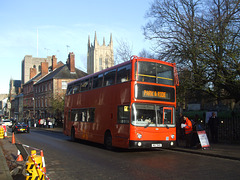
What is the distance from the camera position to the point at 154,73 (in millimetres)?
13000

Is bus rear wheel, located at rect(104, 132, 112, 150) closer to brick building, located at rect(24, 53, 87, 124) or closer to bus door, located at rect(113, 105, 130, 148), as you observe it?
bus door, located at rect(113, 105, 130, 148)

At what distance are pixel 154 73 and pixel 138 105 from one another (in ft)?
6.04

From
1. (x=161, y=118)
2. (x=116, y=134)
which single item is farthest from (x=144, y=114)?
(x=116, y=134)

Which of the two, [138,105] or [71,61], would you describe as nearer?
[138,105]

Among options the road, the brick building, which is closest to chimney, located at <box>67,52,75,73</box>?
the brick building

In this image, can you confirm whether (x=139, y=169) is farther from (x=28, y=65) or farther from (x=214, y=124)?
(x=28, y=65)

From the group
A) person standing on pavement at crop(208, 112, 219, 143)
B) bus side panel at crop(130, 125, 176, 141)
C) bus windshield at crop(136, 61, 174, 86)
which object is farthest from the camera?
person standing on pavement at crop(208, 112, 219, 143)

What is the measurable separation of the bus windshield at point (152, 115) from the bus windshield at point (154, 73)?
4.11ft

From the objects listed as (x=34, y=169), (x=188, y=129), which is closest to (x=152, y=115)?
(x=188, y=129)

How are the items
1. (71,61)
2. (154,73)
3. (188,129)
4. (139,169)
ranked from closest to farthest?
(139,169) → (154,73) → (188,129) → (71,61)

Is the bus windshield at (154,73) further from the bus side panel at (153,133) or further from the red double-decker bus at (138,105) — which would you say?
the bus side panel at (153,133)

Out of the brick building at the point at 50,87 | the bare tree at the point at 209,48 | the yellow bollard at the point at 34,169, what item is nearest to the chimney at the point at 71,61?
the brick building at the point at 50,87

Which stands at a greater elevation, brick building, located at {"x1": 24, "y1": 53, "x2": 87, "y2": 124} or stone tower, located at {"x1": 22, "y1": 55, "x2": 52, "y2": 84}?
stone tower, located at {"x1": 22, "y1": 55, "x2": 52, "y2": 84}

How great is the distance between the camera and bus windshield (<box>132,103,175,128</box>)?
1225 cm
